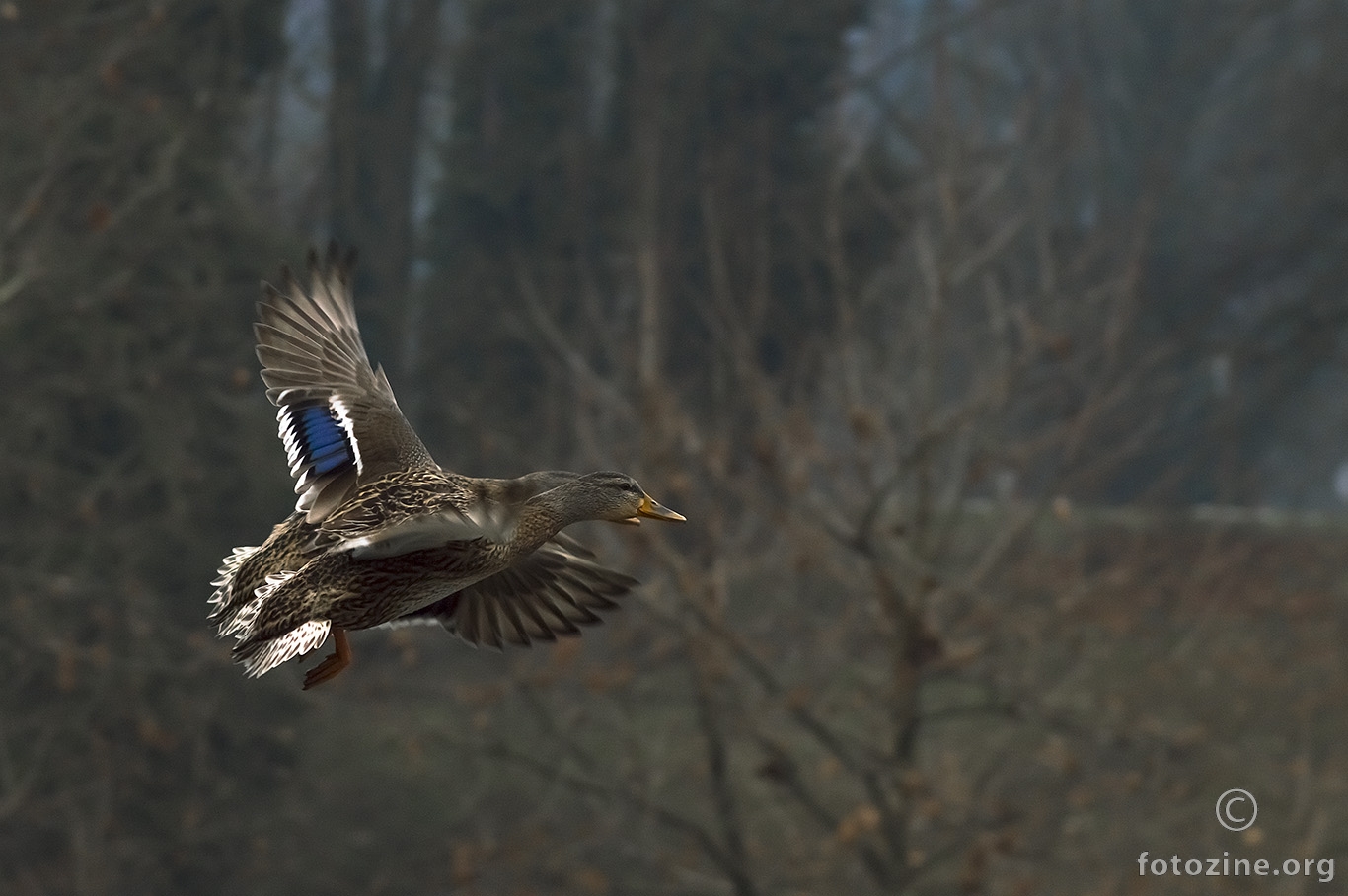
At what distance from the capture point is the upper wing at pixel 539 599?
387 centimetres

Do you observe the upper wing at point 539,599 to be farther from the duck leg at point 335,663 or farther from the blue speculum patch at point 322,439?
the duck leg at point 335,663

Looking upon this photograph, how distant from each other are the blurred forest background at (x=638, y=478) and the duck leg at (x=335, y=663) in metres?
5.61

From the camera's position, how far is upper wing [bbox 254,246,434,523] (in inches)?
139

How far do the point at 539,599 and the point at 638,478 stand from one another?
248 inches

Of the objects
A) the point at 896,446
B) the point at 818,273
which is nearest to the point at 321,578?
the point at 896,446

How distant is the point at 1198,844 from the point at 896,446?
412 cm

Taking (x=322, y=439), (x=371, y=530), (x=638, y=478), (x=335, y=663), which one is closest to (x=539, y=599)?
(x=322, y=439)

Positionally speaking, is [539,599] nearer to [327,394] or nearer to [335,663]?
[327,394]

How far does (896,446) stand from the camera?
12055 millimetres

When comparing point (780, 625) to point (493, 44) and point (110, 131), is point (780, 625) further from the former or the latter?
point (493, 44)

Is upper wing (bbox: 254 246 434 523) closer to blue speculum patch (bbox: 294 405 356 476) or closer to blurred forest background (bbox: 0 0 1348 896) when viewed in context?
blue speculum patch (bbox: 294 405 356 476)

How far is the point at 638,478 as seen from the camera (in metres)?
10.3

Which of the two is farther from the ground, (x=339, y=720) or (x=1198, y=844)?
(x=339, y=720)

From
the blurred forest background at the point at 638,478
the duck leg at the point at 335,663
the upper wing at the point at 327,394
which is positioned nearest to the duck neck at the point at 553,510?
the duck leg at the point at 335,663
